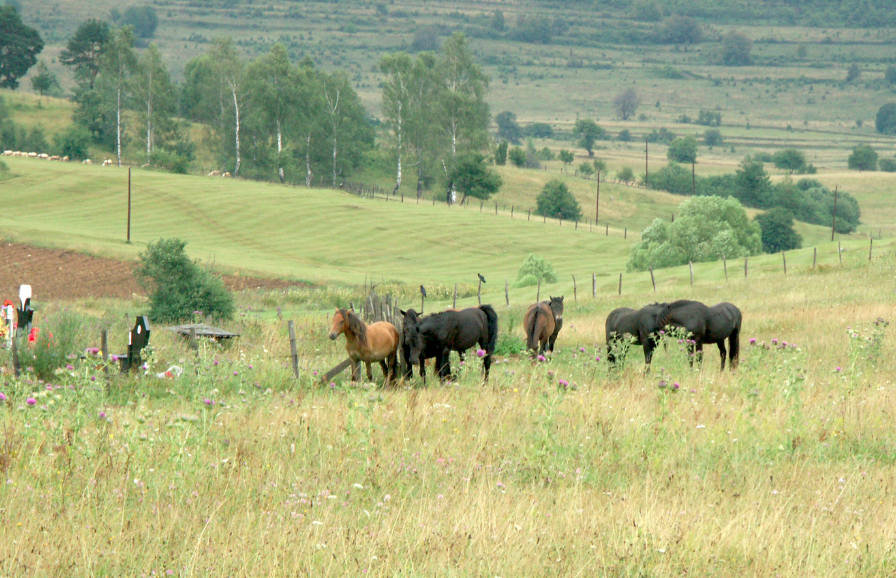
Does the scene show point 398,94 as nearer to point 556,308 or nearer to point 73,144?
point 73,144

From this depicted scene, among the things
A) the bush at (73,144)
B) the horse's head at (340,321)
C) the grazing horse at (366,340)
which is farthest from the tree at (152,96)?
the horse's head at (340,321)

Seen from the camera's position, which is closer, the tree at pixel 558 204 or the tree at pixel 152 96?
the tree at pixel 152 96

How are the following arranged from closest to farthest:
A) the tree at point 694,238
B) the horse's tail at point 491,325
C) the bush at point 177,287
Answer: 1. the horse's tail at point 491,325
2. the bush at point 177,287
3. the tree at point 694,238

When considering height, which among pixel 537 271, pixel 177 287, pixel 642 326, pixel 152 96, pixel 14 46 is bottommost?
pixel 537 271

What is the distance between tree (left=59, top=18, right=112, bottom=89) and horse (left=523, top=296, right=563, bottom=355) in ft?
437

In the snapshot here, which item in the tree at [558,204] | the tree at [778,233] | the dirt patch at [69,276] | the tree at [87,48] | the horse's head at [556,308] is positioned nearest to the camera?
the horse's head at [556,308]

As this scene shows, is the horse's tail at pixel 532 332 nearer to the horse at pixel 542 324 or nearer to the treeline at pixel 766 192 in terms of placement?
the horse at pixel 542 324

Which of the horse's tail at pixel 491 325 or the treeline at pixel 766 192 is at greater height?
the treeline at pixel 766 192

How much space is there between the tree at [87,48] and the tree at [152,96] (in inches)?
1428

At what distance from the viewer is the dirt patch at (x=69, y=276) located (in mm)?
46719

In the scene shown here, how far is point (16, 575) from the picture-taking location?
490 centimetres

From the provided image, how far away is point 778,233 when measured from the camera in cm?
10812

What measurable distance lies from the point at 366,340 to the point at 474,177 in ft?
311

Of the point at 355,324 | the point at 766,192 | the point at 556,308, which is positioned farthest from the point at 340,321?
the point at 766,192
